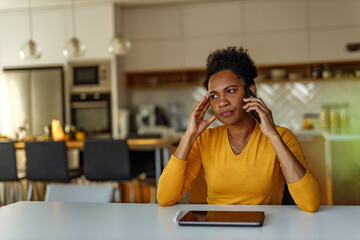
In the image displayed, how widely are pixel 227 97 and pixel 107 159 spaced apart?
209 cm

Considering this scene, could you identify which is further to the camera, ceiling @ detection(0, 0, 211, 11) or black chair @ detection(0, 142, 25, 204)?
ceiling @ detection(0, 0, 211, 11)

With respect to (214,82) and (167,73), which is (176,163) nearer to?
(214,82)

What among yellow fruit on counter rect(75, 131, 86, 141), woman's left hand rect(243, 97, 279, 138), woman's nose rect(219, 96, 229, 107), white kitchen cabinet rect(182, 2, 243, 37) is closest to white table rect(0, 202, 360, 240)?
woman's left hand rect(243, 97, 279, 138)

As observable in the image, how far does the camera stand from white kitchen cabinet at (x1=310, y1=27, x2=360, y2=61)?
18.3 feet

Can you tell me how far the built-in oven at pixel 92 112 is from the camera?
582cm

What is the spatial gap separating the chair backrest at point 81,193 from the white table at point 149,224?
28 centimetres

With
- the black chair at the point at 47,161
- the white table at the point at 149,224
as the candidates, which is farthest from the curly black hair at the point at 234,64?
the black chair at the point at 47,161

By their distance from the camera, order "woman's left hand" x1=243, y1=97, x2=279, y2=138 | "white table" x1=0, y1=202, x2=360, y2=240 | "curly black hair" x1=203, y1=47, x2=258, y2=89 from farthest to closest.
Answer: "curly black hair" x1=203, y1=47, x2=258, y2=89, "woman's left hand" x1=243, y1=97, x2=279, y2=138, "white table" x1=0, y1=202, x2=360, y2=240

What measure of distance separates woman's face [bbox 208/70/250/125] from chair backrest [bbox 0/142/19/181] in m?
2.60

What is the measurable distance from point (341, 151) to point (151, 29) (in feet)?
11.1

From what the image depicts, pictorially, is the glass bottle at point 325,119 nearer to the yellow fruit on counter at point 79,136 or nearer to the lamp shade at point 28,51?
the yellow fruit on counter at point 79,136

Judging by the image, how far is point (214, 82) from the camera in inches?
70.0

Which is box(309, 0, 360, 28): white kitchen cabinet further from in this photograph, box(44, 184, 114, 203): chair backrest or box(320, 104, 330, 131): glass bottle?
box(44, 184, 114, 203): chair backrest

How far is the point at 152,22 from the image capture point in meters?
6.08
